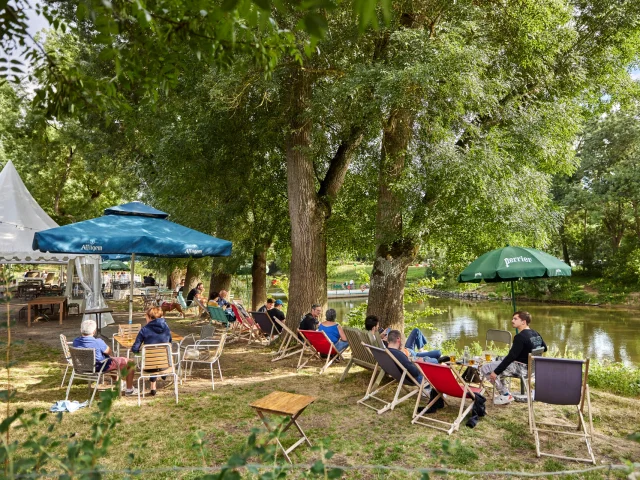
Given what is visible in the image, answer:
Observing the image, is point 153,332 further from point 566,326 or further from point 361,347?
point 566,326

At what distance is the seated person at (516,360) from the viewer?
583 centimetres

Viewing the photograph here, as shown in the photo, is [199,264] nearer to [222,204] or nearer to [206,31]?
[222,204]

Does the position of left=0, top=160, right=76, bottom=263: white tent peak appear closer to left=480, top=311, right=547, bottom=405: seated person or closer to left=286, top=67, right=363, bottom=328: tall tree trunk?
left=286, top=67, right=363, bottom=328: tall tree trunk

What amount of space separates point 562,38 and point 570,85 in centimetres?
114

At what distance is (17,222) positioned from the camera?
1320 centimetres

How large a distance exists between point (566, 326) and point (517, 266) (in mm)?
17330

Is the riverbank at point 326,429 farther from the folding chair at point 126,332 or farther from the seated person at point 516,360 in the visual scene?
the folding chair at point 126,332

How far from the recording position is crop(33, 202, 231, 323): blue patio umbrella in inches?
273

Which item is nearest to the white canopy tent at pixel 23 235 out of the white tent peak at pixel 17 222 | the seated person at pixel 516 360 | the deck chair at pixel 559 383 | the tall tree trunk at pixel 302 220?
the white tent peak at pixel 17 222

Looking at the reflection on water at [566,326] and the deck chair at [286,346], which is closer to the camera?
the deck chair at [286,346]

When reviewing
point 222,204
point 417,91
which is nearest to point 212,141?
point 222,204

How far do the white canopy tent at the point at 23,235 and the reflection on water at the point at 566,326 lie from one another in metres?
10.1

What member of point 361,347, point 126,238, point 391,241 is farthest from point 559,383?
point 126,238

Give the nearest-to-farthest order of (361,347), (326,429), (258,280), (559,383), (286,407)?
(286,407)
(559,383)
(326,429)
(361,347)
(258,280)
